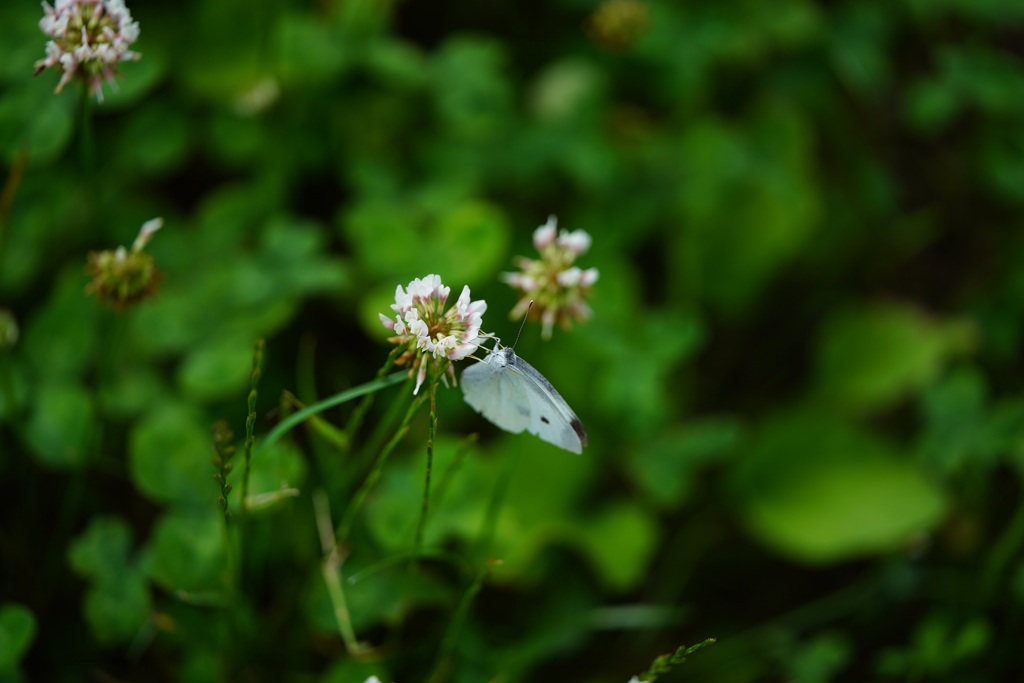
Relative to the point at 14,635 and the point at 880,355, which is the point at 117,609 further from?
the point at 880,355

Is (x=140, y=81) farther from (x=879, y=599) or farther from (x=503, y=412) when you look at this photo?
(x=879, y=599)

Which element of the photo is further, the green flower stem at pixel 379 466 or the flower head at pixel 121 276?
the flower head at pixel 121 276

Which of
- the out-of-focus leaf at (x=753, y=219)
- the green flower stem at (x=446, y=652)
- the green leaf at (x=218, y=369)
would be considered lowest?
the green flower stem at (x=446, y=652)

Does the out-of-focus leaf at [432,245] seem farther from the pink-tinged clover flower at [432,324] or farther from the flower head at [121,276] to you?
the pink-tinged clover flower at [432,324]

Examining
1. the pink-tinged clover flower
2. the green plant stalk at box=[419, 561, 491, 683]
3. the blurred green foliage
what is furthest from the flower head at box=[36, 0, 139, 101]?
the green plant stalk at box=[419, 561, 491, 683]

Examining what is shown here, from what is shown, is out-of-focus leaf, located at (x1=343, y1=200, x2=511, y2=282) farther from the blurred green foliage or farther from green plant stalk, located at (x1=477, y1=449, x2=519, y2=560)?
green plant stalk, located at (x1=477, y1=449, x2=519, y2=560)

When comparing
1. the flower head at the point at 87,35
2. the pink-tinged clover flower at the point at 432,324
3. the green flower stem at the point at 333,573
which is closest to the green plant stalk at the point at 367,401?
the pink-tinged clover flower at the point at 432,324

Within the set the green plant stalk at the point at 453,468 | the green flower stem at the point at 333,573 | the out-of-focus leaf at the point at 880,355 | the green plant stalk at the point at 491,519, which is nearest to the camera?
the green plant stalk at the point at 453,468
